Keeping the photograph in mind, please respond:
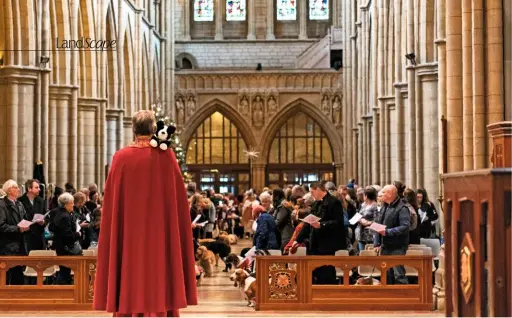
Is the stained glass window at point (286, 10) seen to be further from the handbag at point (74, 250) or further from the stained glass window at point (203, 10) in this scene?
the handbag at point (74, 250)

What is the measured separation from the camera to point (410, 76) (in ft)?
72.1

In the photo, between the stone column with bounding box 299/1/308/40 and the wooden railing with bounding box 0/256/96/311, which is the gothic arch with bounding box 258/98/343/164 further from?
the wooden railing with bounding box 0/256/96/311

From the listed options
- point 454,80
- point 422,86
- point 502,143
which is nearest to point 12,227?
point 502,143

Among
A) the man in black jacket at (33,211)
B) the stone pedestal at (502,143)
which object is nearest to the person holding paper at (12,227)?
the man in black jacket at (33,211)

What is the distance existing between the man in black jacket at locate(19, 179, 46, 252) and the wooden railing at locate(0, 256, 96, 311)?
873 mm

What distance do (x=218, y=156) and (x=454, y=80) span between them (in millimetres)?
29806

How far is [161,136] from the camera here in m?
7.16

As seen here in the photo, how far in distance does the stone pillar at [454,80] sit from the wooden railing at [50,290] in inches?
254

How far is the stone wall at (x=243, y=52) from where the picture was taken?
4725 cm

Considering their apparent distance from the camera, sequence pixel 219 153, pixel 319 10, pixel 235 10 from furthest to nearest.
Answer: pixel 235 10
pixel 319 10
pixel 219 153

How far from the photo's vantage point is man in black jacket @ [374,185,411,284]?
1161 centimetres

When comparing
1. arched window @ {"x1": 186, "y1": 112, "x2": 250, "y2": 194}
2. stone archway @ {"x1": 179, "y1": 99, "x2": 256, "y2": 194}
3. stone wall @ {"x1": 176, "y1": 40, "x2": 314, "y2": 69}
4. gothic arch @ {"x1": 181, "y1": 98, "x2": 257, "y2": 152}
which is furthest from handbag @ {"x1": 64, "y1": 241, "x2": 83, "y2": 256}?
stone wall @ {"x1": 176, "y1": 40, "x2": 314, "y2": 69}

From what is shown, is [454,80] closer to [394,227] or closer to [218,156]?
[394,227]

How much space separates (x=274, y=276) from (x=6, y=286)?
3.15 m
